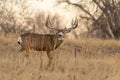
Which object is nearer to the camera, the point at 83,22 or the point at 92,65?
the point at 92,65

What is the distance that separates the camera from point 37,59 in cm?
1147

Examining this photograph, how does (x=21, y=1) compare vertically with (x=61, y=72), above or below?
above

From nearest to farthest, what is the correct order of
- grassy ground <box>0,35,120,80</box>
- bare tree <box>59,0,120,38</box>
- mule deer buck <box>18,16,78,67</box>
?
1. grassy ground <box>0,35,120,80</box>
2. mule deer buck <box>18,16,78,67</box>
3. bare tree <box>59,0,120,38</box>

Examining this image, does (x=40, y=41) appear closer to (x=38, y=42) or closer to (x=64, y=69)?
(x=38, y=42)

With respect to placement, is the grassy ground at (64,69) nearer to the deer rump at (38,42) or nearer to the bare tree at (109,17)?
the deer rump at (38,42)

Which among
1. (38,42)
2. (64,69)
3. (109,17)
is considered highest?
(109,17)

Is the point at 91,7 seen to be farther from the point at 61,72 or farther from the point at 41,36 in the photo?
the point at 61,72

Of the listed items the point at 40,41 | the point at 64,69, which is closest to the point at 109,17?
the point at 40,41

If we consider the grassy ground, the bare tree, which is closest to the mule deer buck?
the grassy ground

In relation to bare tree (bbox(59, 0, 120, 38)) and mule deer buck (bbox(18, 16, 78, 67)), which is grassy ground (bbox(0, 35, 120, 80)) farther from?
bare tree (bbox(59, 0, 120, 38))

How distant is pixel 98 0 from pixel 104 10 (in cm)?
144

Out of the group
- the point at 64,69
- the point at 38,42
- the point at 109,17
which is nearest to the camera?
the point at 64,69

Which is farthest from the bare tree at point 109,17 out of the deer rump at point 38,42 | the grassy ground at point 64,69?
the grassy ground at point 64,69

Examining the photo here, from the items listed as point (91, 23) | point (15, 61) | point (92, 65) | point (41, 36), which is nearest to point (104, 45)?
point (41, 36)
